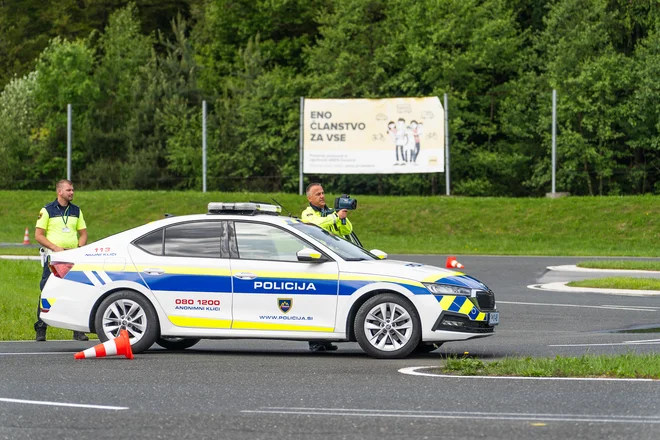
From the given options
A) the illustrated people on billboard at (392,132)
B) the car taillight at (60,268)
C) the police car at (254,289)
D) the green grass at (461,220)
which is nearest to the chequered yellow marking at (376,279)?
the police car at (254,289)

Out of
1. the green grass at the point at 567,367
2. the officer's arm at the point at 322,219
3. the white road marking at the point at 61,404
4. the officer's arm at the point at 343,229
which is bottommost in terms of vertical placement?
the white road marking at the point at 61,404

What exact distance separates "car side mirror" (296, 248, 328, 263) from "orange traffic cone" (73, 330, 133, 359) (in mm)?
1903

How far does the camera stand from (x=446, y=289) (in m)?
12.9

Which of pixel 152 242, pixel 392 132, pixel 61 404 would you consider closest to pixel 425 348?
pixel 152 242

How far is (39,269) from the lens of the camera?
2450 cm

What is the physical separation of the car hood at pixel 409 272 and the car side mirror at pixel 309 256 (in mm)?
293

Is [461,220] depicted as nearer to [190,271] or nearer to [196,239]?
[196,239]

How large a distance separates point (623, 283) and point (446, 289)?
11451 millimetres

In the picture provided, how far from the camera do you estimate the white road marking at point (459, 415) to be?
847 centimetres

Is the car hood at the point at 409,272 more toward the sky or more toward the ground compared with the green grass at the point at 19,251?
more toward the sky

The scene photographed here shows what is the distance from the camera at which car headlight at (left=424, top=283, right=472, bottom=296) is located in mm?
12844

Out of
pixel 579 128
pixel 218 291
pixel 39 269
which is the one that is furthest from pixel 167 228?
pixel 579 128

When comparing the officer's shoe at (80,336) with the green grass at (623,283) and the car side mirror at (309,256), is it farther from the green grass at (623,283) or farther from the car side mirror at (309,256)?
the green grass at (623,283)

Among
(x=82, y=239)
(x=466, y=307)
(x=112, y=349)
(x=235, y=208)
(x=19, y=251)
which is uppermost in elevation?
(x=235, y=208)
